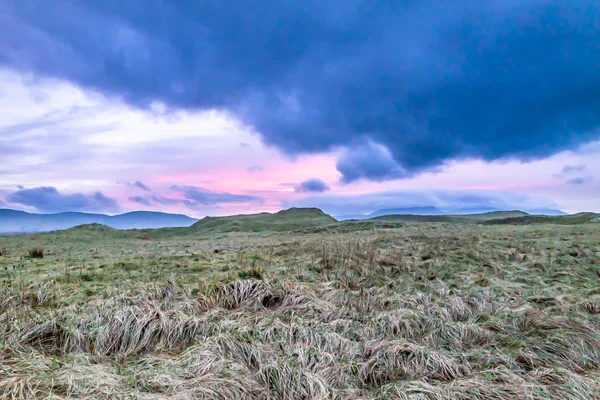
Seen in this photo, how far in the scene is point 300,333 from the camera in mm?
5500

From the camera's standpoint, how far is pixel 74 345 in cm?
522

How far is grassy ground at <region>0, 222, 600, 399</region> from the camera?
421 cm

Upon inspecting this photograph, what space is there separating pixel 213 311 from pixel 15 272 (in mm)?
5904

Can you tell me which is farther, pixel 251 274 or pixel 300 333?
pixel 251 274

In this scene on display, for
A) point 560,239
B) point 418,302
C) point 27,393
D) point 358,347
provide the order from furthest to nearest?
point 560,239 < point 418,302 < point 358,347 < point 27,393

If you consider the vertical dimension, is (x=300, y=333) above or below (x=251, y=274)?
below

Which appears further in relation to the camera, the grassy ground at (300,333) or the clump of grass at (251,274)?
the clump of grass at (251,274)

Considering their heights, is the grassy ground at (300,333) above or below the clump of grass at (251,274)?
below

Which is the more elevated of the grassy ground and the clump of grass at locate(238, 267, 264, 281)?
the clump of grass at locate(238, 267, 264, 281)

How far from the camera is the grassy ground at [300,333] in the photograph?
4207mm

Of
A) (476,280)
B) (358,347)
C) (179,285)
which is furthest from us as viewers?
(476,280)

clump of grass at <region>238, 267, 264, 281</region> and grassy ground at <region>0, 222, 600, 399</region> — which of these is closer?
grassy ground at <region>0, 222, 600, 399</region>

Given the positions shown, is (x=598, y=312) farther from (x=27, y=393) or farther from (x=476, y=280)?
(x=27, y=393)

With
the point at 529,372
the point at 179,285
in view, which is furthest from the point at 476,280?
the point at 179,285
